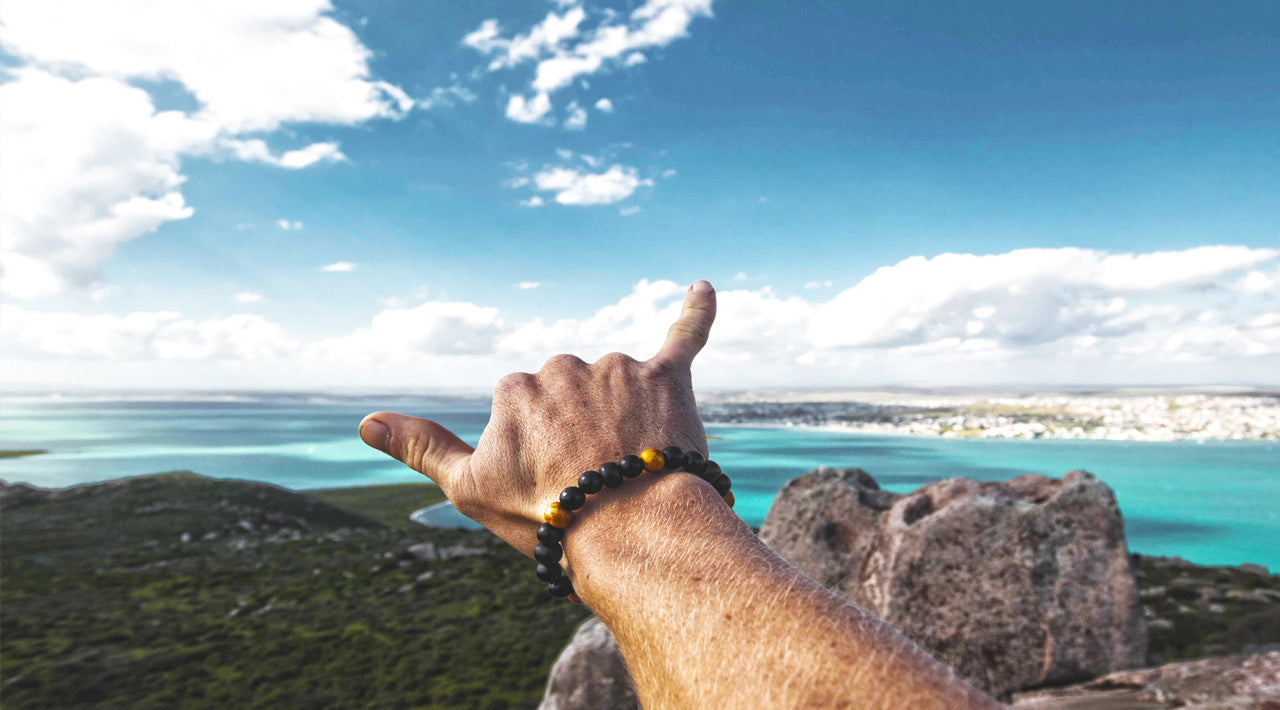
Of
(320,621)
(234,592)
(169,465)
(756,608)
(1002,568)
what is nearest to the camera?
(756,608)

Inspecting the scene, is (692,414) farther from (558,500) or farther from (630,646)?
(630,646)

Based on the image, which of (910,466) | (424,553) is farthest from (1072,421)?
(424,553)

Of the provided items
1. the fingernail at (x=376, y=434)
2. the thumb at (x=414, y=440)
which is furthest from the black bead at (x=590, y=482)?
the fingernail at (x=376, y=434)

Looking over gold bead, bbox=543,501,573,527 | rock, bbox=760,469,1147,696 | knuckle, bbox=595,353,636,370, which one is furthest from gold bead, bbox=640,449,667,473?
rock, bbox=760,469,1147,696

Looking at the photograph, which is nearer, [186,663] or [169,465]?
[186,663]

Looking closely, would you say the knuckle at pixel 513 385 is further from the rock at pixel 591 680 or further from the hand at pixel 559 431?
the rock at pixel 591 680

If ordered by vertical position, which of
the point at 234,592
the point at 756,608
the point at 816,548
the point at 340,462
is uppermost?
the point at 756,608

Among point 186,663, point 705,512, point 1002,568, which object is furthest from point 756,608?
point 186,663
